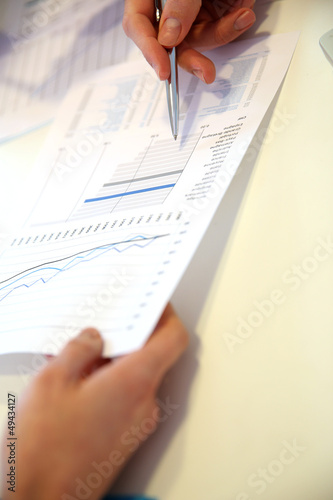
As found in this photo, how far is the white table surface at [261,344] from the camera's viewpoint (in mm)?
386

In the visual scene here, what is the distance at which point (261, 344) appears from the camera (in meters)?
0.44

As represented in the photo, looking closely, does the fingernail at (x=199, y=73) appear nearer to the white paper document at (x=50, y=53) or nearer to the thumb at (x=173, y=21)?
the thumb at (x=173, y=21)

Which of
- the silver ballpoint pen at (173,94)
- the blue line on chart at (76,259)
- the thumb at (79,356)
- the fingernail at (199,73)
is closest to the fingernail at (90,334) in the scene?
the thumb at (79,356)

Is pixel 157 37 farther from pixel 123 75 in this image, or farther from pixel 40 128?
pixel 40 128

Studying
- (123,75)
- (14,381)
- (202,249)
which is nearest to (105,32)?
(123,75)

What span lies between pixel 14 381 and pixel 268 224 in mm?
329

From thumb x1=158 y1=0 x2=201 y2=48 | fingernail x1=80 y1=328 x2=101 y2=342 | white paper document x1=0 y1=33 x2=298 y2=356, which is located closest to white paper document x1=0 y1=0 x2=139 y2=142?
white paper document x1=0 y1=33 x2=298 y2=356

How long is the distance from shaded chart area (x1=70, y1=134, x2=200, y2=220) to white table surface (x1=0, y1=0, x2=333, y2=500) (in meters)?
0.08

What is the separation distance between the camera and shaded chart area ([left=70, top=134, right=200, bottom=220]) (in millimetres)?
580

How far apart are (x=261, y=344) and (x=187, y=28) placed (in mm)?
474

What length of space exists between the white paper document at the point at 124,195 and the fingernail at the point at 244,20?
0.03 metres

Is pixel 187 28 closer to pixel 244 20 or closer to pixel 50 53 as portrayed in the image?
pixel 244 20

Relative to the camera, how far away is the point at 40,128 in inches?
31.2

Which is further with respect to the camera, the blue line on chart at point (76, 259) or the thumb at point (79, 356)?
the blue line on chart at point (76, 259)
